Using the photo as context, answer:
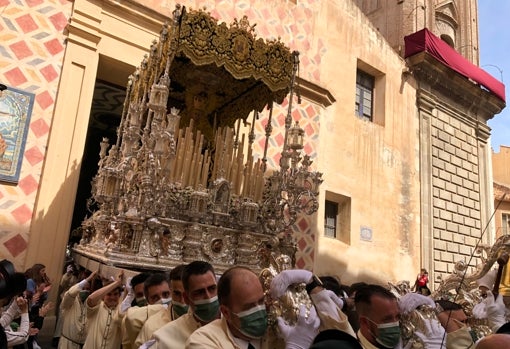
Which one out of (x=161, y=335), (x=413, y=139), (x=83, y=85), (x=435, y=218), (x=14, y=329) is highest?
(x=413, y=139)

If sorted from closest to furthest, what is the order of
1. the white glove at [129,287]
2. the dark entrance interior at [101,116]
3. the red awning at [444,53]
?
the white glove at [129,287] < the dark entrance interior at [101,116] < the red awning at [444,53]

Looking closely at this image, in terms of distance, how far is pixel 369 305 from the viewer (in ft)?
8.53

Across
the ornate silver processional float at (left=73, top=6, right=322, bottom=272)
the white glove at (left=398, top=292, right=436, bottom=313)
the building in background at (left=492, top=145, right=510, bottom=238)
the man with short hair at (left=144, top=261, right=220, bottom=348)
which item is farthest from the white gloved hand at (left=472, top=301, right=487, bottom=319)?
the building in background at (left=492, top=145, right=510, bottom=238)

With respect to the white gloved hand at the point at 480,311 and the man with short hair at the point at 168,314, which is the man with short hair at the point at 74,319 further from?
the white gloved hand at the point at 480,311

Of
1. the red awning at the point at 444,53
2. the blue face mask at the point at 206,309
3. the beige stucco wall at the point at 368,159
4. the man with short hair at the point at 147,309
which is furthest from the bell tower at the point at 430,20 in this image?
the blue face mask at the point at 206,309

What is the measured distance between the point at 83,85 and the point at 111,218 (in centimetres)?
299

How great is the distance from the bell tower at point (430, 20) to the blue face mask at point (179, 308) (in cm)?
1285

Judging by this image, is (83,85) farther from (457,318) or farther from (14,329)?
(457,318)

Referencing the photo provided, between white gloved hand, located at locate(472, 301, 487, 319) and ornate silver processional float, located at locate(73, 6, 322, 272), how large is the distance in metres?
2.12

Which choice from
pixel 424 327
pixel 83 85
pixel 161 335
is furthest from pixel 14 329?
pixel 83 85

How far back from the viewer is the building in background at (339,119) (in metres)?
7.32

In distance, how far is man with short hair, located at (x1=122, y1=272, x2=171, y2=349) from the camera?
10.7 ft

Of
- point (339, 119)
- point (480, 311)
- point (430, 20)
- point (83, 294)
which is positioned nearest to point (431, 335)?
point (480, 311)

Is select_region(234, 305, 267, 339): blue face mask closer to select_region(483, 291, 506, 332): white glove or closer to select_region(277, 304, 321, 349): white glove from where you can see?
select_region(277, 304, 321, 349): white glove
